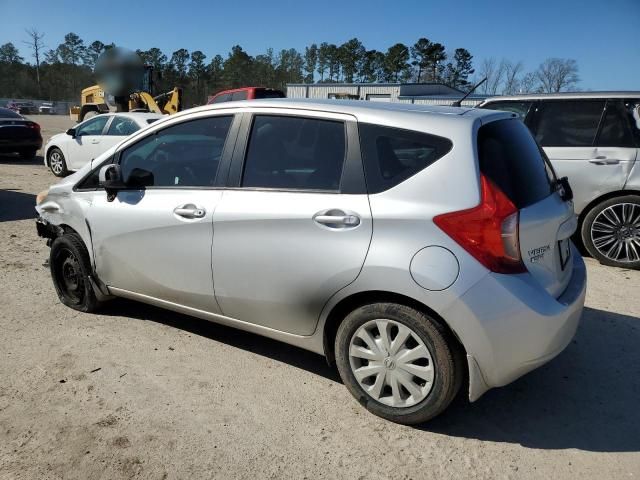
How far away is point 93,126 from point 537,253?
11.1 m

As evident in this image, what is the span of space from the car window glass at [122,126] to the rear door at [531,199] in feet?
29.9

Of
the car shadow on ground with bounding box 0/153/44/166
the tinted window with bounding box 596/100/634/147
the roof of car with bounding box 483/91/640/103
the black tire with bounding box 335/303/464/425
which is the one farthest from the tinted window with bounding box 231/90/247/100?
the black tire with bounding box 335/303/464/425

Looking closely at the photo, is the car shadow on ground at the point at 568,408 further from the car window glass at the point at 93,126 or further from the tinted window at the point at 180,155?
the car window glass at the point at 93,126

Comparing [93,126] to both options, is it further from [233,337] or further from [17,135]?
[233,337]

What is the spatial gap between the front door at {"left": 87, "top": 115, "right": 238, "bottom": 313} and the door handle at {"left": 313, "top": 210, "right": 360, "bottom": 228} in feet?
2.58

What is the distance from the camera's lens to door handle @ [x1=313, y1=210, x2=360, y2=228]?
2795 millimetres

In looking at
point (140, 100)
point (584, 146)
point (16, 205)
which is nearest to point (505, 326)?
point (584, 146)

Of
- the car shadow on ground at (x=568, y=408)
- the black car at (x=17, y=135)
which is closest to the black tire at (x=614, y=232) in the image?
the car shadow on ground at (x=568, y=408)

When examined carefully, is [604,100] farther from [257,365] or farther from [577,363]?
[257,365]

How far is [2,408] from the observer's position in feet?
9.85

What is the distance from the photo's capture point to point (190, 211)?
11.1ft

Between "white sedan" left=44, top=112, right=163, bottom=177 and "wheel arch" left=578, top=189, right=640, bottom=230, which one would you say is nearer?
"wheel arch" left=578, top=189, right=640, bottom=230

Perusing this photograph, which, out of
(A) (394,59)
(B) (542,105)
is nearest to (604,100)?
(B) (542,105)

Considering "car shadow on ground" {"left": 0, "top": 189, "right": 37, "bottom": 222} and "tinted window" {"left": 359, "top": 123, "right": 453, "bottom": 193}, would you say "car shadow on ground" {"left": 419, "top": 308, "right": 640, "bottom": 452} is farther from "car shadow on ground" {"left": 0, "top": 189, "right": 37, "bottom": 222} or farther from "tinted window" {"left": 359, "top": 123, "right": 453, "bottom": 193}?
"car shadow on ground" {"left": 0, "top": 189, "right": 37, "bottom": 222}
